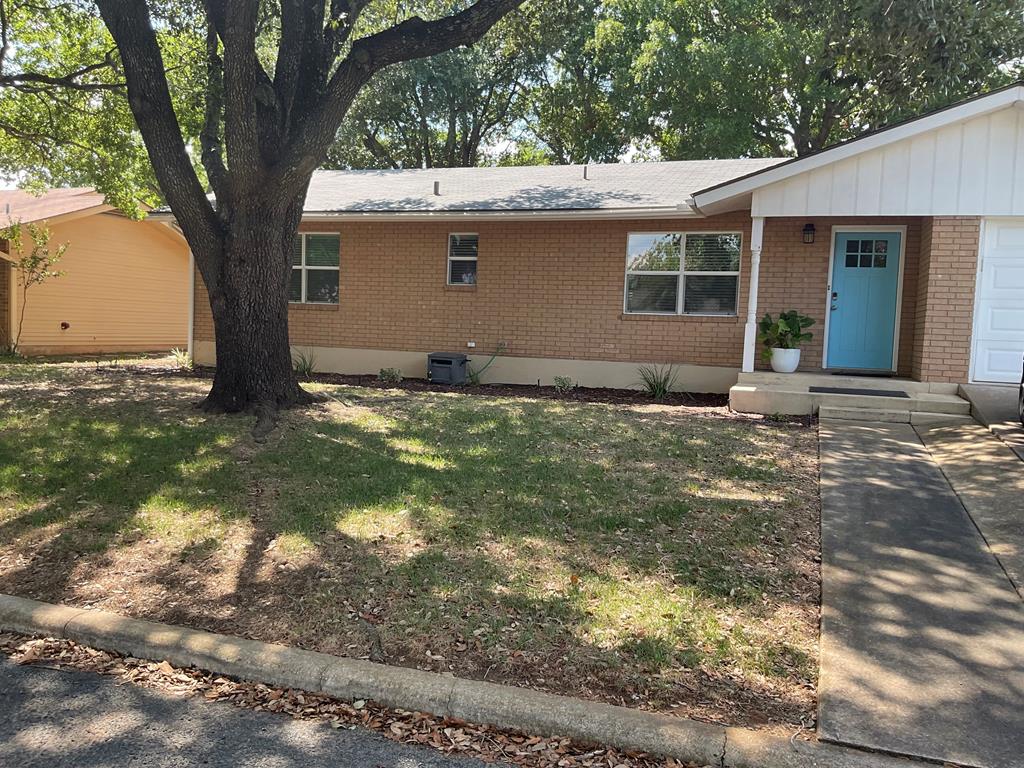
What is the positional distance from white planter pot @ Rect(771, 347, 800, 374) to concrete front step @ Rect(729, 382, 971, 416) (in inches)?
25.5

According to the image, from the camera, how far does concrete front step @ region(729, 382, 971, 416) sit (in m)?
9.36

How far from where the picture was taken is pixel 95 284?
1980 cm

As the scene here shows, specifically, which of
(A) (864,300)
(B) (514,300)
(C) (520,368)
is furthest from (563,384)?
(A) (864,300)

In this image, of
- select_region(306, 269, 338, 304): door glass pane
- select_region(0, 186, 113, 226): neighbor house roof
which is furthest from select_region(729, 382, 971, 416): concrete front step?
select_region(0, 186, 113, 226): neighbor house roof

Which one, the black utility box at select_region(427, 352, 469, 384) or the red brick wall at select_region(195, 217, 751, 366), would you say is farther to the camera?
the black utility box at select_region(427, 352, 469, 384)

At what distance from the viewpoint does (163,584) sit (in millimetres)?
4391

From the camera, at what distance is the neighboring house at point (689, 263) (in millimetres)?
9797

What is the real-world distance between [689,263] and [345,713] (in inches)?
415

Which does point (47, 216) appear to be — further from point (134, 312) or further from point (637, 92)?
point (637, 92)

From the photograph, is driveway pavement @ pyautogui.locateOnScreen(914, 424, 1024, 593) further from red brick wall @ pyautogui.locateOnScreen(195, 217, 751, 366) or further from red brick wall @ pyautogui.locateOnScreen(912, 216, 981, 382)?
red brick wall @ pyautogui.locateOnScreen(195, 217, 751, 366)

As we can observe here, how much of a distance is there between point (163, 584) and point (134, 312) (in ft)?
62.1

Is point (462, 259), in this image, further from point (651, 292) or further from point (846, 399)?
point (846, 399)

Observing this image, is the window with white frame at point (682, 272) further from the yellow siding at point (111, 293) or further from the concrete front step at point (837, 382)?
the yellow siding at point (111, 293)

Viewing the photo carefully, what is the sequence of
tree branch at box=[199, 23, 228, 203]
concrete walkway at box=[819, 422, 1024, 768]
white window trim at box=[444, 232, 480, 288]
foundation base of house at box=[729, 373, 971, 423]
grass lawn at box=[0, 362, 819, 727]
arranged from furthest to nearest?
white window trim at box=[444, 232, 480, 288], foundation base of house at box=[729, 373, 971, 423], tree branch at box=[199, 23, 228, 203], grass lawn at box=[0, 362, 819, 727], concrete walkway at box=[819, 422, 1024, 768]
